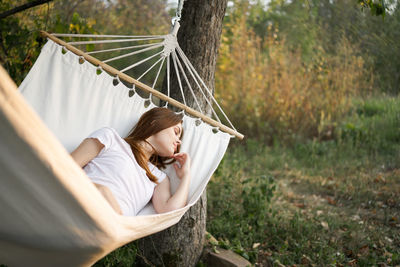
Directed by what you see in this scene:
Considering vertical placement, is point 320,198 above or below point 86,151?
below

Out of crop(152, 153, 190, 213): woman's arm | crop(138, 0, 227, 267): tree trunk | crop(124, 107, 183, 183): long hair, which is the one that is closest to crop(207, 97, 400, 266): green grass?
crop(138, 0, 227, 267): tree trunk

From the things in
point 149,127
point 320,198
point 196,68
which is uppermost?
point 196,68

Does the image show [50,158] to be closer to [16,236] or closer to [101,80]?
[16,236]

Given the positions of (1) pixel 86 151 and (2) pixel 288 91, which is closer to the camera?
(1) pixel 86 151

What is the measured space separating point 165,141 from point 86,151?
34 cm

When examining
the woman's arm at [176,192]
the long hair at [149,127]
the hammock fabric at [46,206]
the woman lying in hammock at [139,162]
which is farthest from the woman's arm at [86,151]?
the hammock fabric at [46,206]

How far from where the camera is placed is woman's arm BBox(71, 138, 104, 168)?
60.7 inches

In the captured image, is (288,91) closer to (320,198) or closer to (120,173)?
(320,198)

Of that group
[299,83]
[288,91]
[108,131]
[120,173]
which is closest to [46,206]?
[120,173]

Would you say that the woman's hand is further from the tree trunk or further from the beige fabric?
the beige fabric

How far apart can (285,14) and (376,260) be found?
6516 millimetres

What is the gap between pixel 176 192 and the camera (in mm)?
1524

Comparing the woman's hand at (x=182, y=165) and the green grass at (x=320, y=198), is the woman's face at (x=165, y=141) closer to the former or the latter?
the woman's hand at (x=182, y=165)

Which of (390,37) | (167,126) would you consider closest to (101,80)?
(167,126)
